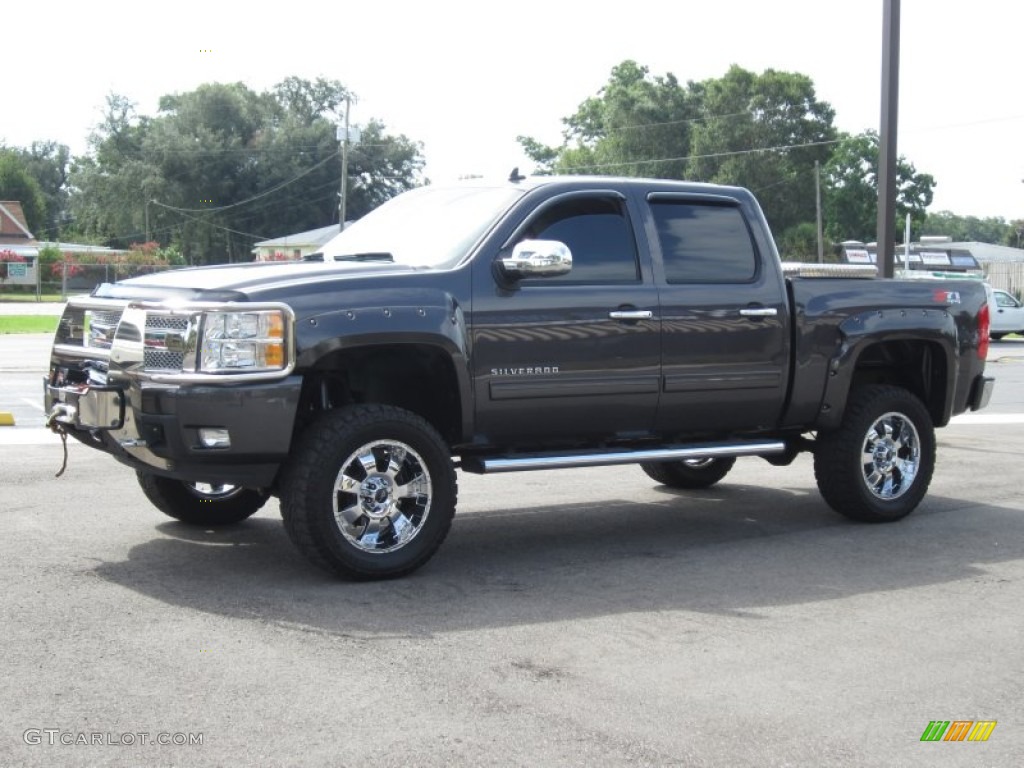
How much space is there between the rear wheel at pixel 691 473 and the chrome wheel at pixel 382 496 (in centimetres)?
332

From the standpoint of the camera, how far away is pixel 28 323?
35031 millimetres

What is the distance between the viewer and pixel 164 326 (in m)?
6.17

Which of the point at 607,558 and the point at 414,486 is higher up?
the point at 414,486

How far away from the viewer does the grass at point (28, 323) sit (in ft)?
105

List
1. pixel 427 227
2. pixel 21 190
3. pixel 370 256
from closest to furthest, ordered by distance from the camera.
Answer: pixel 370 256
pixel 427 227
pixel 21 190

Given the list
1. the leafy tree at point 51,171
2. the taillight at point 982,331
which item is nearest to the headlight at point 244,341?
the taillight at point 982,331

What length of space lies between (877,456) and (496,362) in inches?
112

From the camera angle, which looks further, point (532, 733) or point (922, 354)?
point (922, 354)

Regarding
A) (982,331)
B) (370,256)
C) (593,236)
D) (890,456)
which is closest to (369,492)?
(370,256)

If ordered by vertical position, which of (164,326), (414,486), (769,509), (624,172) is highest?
(624,172)

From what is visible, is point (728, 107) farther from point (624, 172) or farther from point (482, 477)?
point (482, 477)

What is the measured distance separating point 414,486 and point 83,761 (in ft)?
8.59

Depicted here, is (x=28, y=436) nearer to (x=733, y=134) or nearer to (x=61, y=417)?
(x=61, y=417)

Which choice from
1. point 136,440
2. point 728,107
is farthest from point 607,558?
point 728,107
